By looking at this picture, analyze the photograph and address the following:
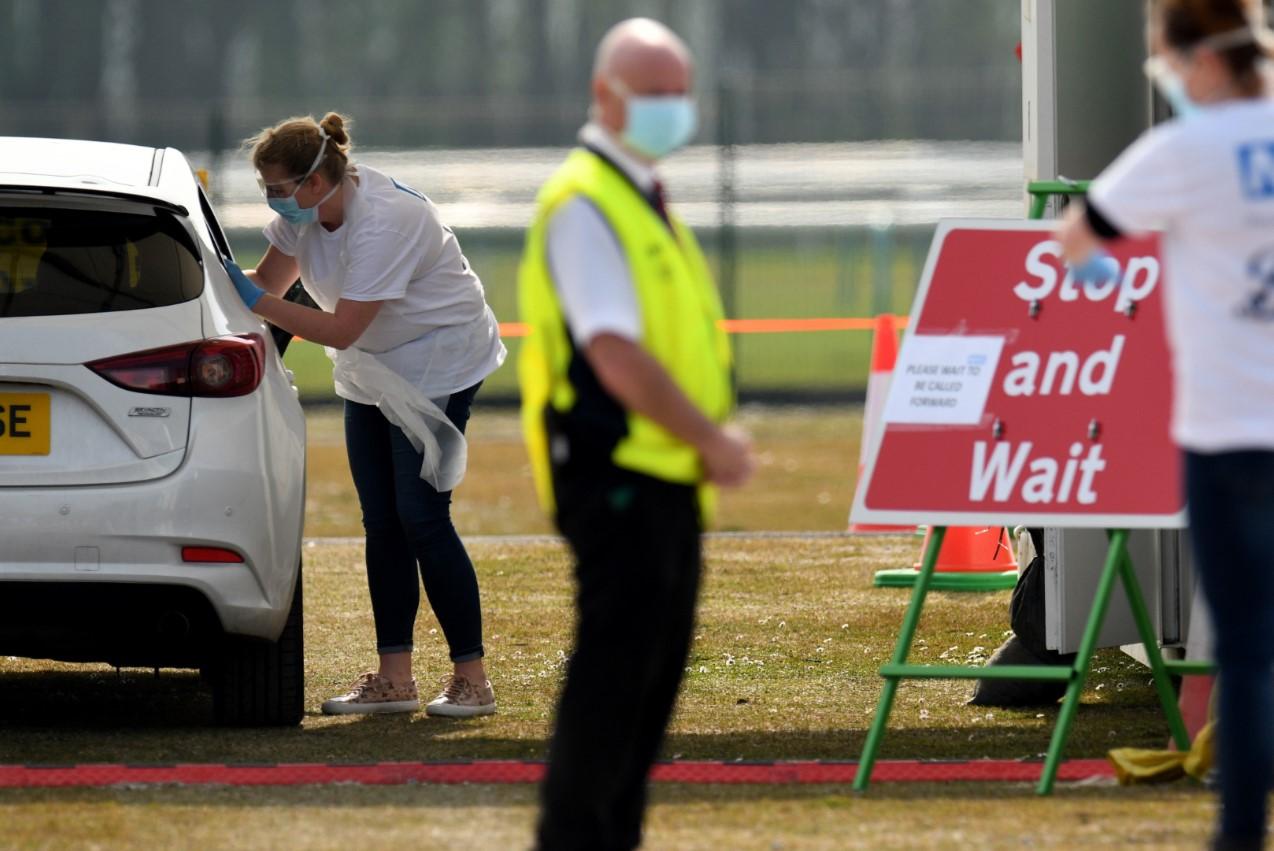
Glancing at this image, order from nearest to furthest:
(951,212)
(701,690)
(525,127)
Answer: (701,690) < (525,127) < (951,212)

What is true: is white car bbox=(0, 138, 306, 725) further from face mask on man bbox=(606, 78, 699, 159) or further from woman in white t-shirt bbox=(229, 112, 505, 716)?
face mask on man bbox=(606, 78, 699, 159)

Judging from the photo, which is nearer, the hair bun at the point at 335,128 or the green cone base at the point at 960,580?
the hair bun at the point at 335,128

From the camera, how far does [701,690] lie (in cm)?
675

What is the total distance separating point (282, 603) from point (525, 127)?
20097 millimetres

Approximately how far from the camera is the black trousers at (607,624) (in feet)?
12.1

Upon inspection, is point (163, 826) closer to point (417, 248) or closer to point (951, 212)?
point (417, 248)

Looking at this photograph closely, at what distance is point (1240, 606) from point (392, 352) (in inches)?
124

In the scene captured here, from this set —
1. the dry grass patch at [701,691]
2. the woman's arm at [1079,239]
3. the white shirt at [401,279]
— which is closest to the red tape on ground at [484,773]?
the dry grass patch at [701,691]

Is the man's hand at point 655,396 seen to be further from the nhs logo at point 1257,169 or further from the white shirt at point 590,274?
the nhs logo at point 1257,169

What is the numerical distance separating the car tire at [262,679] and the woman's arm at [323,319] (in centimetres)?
68

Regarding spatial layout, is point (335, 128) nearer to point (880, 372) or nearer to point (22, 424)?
point (22, 424)

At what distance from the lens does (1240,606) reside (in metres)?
3.79

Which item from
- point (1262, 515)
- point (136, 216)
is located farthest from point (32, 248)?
point (1262, 515)

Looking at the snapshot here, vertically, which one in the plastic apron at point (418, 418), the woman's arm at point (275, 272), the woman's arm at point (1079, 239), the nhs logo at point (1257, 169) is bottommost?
the plastic apron at point (418, 418)
